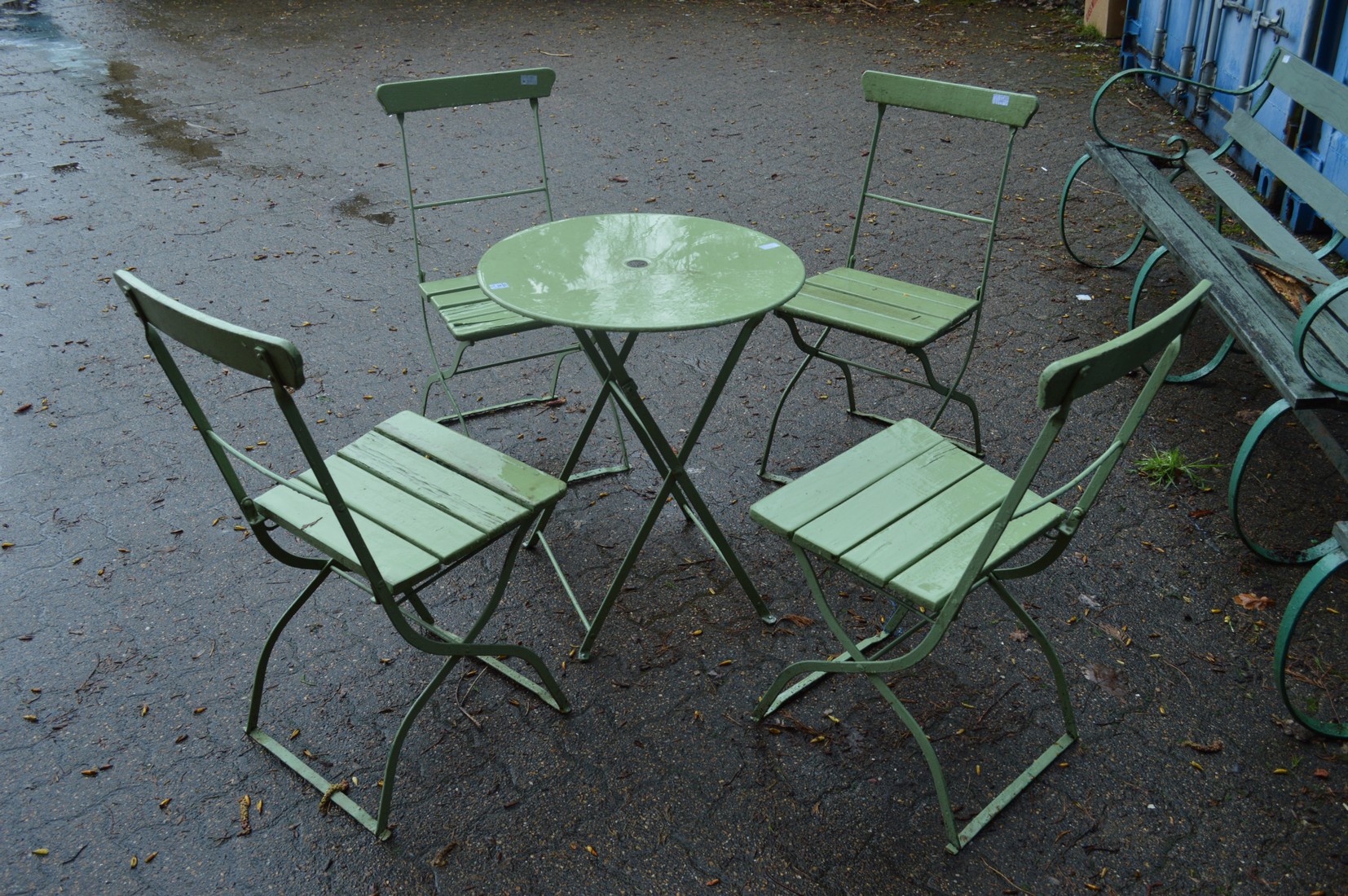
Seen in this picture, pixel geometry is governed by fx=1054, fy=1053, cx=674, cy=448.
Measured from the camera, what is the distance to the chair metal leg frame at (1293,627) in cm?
273

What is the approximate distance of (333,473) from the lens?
2.84 m

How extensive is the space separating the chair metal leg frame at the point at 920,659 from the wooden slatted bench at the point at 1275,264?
24.0 inches

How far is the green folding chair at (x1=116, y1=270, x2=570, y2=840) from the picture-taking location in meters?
2.30

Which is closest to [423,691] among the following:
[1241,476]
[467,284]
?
[467,284]

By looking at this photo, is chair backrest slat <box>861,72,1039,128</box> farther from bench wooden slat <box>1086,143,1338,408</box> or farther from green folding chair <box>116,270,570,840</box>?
green folding chair <box>116,270,570,840</box>

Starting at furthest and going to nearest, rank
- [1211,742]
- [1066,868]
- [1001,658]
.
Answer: [1001,658] < [1211,742] < [1066,868]

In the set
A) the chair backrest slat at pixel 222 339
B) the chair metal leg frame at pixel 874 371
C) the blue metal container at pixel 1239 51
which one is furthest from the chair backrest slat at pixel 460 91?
the blue metal container at pixel 1239 51

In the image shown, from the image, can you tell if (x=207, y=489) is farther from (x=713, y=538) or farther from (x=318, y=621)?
(x=713, y=538)

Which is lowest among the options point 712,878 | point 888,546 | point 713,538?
point 712,878

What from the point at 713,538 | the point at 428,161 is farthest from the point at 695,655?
Answer: the point at 428,161

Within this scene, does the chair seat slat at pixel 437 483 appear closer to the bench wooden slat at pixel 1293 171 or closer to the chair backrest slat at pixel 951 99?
the chair backrest slat at pixel 951 99

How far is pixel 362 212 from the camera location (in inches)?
256

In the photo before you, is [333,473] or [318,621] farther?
[318,621]

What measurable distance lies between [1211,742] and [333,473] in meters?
2.45
